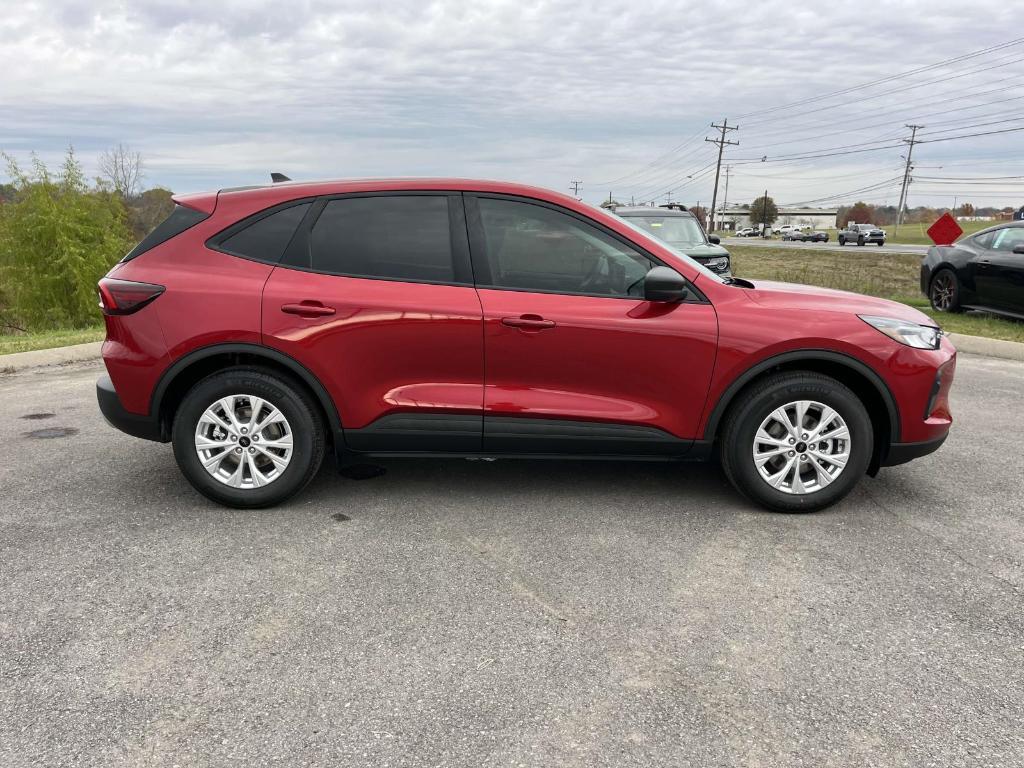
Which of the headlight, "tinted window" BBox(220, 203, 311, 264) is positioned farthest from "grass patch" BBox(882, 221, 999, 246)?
"tinted window" BBox(220, 203, 311, 264)

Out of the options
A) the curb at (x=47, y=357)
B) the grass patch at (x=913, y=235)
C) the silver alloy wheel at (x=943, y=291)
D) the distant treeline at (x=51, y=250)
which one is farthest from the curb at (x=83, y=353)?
the grass patch at (x=913, y=235)

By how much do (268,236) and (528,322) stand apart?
1482 millimetres

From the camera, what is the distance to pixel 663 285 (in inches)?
153

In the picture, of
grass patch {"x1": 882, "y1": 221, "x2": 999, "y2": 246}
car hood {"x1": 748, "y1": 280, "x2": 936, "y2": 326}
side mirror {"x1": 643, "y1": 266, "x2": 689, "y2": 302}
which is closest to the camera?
side mirror {"x1": 643, "y1": 266, "x2": 689, "y2": 302}

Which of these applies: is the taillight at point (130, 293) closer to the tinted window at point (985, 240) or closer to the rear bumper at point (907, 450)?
the rear bumper at point (907, 450)

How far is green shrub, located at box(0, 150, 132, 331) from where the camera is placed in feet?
113

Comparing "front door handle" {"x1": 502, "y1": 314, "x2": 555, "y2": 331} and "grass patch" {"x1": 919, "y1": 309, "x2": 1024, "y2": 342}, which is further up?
"front door handle" {"x1": 502, "y1": 314, "x2": 555, "y2": 331}

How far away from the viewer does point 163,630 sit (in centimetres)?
294

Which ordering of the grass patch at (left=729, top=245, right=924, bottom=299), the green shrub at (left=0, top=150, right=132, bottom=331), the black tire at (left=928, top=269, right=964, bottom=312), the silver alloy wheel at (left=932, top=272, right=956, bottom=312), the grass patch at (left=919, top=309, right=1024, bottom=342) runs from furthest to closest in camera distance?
1. the green shrub at (left=0, top=150, right=132, bottom=331)
2. the grass patch at (left=729, top=245, right=924, bottom=299)
3. the silver alloy wheel at (left=932, top=272, right=956, bottom=312)
4. the black tire at (left=928, top=269, right=964, bottom=312)
5. the grass patch at (left=919, top=309, right=1024, bottom=342)

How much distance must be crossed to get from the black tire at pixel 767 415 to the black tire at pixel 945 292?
9.21m

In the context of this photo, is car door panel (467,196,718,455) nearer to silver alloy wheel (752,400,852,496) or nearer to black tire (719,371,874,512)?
black tire (719,371,874,512)

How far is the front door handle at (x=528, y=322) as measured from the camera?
3.93 meters

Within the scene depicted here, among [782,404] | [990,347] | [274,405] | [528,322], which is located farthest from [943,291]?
[274,405]

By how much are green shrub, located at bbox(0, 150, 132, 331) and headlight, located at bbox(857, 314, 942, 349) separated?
118ft
